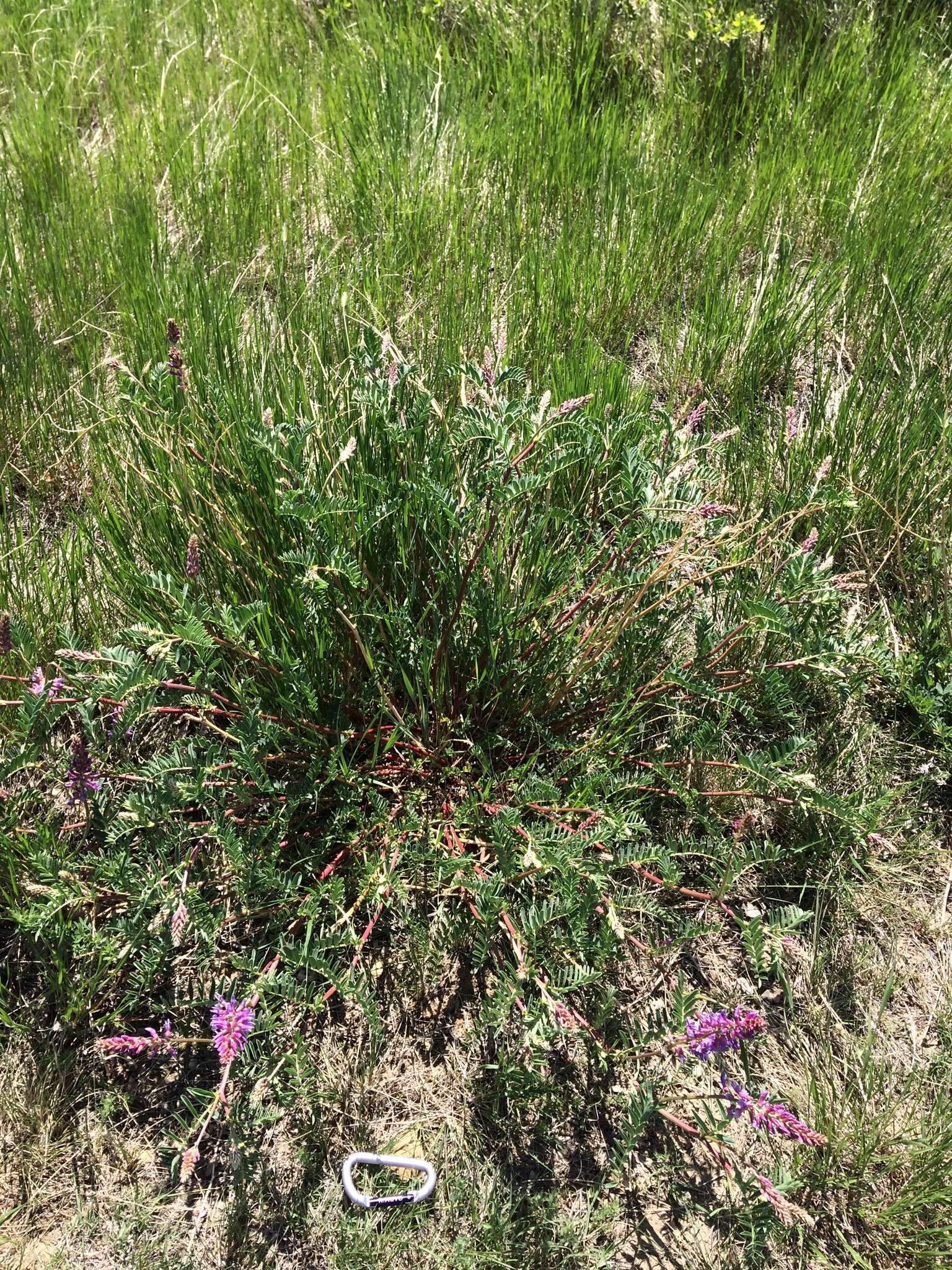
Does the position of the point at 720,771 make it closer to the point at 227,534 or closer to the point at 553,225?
the point at 227,534

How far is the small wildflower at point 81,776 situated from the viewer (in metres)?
1.83

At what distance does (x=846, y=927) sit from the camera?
2.07 meters

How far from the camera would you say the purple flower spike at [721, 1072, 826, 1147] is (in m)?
1.59

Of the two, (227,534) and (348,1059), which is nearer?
(348,1059)

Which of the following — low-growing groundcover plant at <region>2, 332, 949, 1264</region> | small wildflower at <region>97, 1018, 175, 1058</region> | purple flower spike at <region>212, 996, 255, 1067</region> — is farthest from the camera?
low-growing groundcover plant at <region>2, 332, 949, 1264</region>

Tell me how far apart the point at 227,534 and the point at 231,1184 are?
1.33 meters

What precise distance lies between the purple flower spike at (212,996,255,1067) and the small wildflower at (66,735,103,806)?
0.52 m

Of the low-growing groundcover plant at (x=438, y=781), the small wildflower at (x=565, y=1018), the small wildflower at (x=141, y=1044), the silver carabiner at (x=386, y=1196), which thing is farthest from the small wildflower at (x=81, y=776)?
the small wildflower at (x=565, y=1018)

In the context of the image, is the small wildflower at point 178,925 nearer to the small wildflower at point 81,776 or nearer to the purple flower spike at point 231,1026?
the purple flower spike at point 231,1026

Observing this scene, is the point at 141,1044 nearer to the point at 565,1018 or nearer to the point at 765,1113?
the point at 565,1018

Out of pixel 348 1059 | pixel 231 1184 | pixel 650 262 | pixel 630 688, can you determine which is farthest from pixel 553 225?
pixel 231 1184

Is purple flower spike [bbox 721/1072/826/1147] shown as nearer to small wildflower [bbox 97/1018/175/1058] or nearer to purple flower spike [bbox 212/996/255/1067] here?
purple flower spike [bbox 212/996/255/1067]

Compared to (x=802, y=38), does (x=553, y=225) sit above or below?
below

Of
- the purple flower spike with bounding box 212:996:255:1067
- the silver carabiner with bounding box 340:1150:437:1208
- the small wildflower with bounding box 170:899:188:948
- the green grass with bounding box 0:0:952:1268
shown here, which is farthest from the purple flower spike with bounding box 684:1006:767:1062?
the small wildflower with bounding box 170:899:188:948
